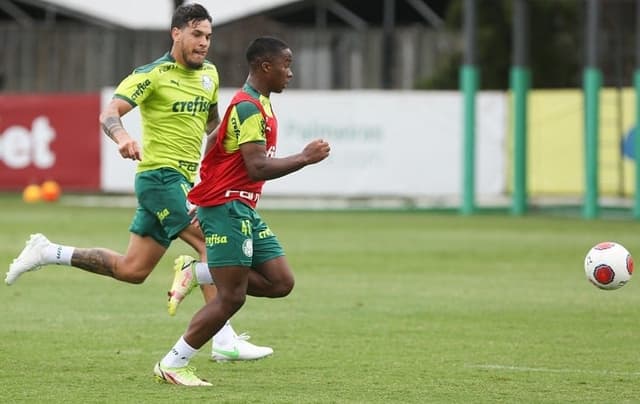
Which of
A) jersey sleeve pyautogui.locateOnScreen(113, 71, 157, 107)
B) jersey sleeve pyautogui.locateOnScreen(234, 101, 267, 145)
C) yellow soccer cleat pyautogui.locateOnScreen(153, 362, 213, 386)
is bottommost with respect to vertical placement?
yellow soccer cleat pyautogui.locateOnScreen(153, 362, 213, 386)

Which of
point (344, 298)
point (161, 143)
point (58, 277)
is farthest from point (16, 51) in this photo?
point (161, 143)

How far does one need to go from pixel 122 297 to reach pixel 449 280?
3895mm

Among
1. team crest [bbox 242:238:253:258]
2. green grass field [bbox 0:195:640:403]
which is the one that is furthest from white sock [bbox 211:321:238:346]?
team crest [bbox 242:238:253:258]

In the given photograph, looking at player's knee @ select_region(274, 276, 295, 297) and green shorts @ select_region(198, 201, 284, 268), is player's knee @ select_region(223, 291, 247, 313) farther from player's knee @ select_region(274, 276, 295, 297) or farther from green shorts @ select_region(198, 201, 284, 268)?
player's knee @ select_region(274, 276, 295, 297)

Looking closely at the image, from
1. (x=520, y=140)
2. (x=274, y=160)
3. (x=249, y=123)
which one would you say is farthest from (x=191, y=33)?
(x=520, y=140)

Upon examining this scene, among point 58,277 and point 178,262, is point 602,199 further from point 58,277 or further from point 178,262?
point 178,262

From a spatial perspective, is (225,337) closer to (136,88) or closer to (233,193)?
(233,193)

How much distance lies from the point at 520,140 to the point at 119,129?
20.1 metres

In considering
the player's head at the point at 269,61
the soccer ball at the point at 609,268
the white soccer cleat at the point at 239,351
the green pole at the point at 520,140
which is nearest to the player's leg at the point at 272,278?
the white soccer cleat at the point at 239,351

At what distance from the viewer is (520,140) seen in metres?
29.3

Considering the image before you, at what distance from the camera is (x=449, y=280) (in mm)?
16766

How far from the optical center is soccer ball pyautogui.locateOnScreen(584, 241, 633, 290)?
10.9 metres

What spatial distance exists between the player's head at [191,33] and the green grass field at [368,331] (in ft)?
7.22

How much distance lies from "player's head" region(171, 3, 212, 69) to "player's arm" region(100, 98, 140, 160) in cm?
58
